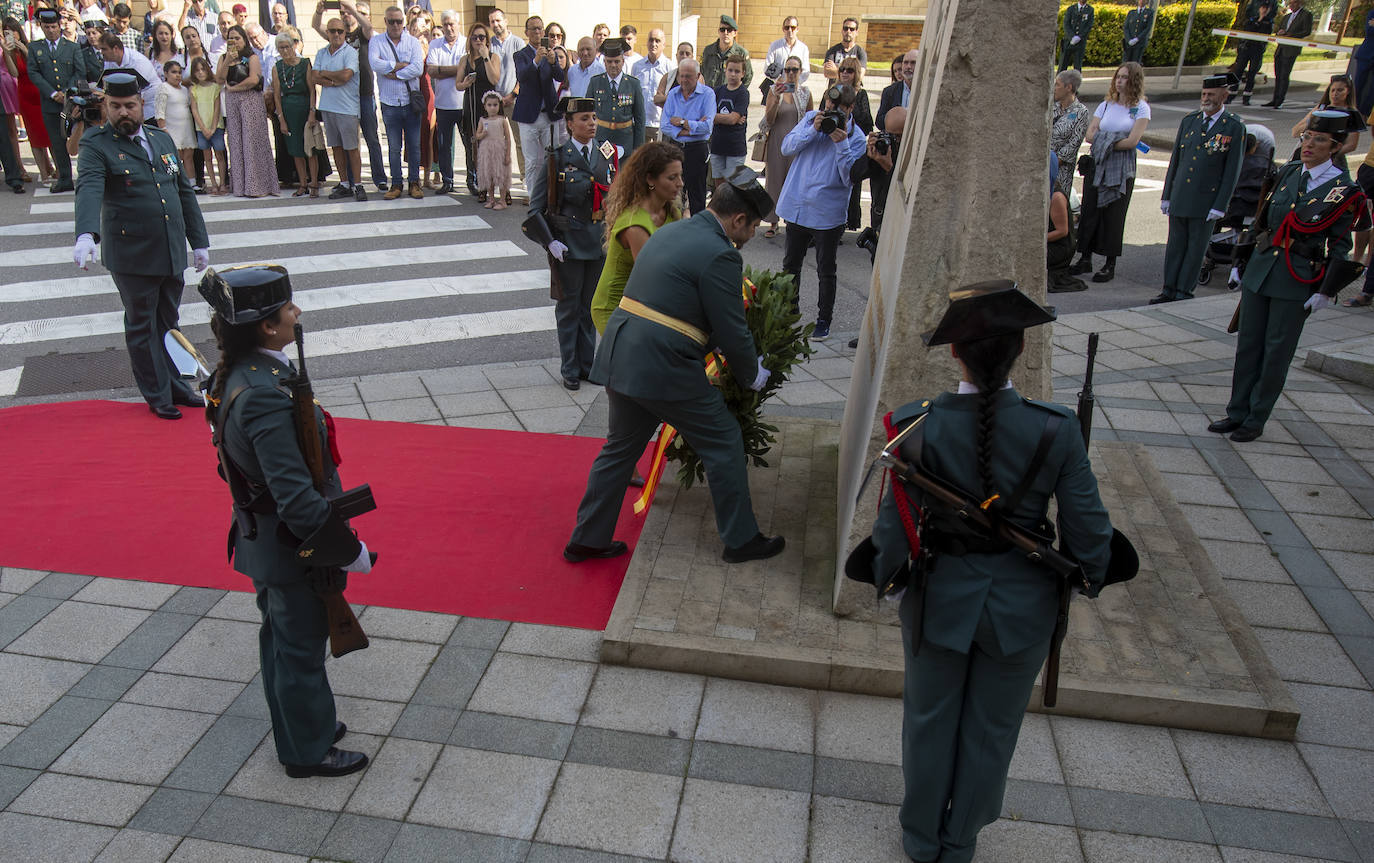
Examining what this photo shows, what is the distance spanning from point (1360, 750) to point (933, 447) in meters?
2.45

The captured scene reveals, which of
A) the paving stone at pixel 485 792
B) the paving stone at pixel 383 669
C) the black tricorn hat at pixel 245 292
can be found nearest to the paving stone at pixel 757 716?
the paving stone at pixel 485 792

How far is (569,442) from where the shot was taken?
641 centimetres

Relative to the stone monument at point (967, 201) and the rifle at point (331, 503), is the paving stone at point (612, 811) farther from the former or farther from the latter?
the stone monument at point (967, 201)

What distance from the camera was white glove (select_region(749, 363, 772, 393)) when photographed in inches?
189

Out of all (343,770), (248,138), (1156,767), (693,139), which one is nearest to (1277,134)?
(693,139)

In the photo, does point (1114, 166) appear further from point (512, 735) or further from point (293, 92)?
point (293, 92)

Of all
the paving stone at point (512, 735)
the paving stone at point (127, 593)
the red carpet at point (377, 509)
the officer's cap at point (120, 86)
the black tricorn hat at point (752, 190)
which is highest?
the officer's cap at point (120, 86)

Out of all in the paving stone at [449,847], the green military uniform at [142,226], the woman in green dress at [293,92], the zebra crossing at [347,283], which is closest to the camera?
the paving stone at [449,847]

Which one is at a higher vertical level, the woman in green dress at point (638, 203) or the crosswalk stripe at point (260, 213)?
the woman in green dress at point (638, 203)

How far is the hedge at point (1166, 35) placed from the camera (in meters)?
23.8

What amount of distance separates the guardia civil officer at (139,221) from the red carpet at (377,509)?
522mm

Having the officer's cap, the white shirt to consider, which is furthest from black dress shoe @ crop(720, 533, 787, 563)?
the white shirt

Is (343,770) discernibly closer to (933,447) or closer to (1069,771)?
(933,447)

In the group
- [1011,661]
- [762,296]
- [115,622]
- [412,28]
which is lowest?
[115,622]
